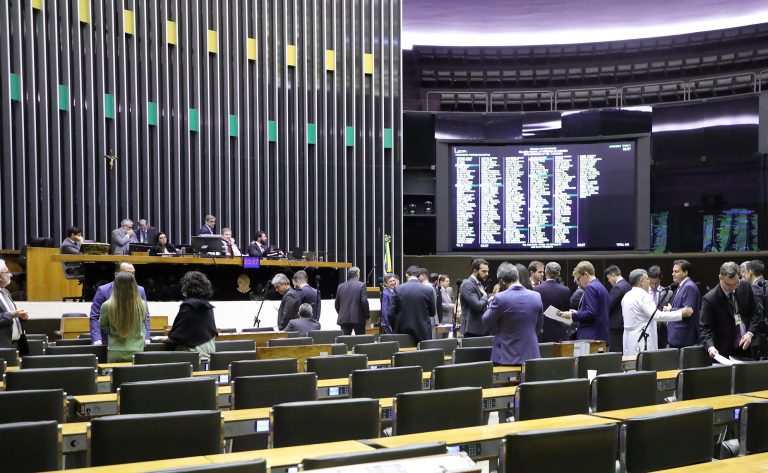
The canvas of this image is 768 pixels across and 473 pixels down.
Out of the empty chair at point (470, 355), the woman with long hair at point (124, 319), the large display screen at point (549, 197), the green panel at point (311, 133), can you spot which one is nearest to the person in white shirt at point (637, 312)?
the empty chair at point (470, 355)

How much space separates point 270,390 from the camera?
4172 mm

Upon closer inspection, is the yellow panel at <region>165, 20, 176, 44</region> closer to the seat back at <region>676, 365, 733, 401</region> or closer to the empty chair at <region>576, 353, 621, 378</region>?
the empty chair at <region>576, 353, 621, 378</region>

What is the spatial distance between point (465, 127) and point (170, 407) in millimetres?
12339

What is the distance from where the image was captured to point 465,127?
15469mm

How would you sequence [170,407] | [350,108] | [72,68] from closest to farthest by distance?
[170,407]
[72,68]
[350,108]

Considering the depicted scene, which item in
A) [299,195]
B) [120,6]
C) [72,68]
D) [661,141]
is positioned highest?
[120,6]

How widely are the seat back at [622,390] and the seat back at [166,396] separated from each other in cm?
202

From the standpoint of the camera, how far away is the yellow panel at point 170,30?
46.3 ft

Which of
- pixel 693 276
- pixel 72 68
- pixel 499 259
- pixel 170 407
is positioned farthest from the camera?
pixel 499 259

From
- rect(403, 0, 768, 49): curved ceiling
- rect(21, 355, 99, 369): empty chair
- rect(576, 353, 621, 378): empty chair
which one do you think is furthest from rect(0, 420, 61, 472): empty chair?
rect(403, 0, 768, 49): curved ceiling

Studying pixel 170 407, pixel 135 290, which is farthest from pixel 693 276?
pixel 170 407

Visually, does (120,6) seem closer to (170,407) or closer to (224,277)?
(224,277)

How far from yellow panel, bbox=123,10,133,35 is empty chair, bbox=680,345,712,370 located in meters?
11.3

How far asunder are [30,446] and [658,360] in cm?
415
